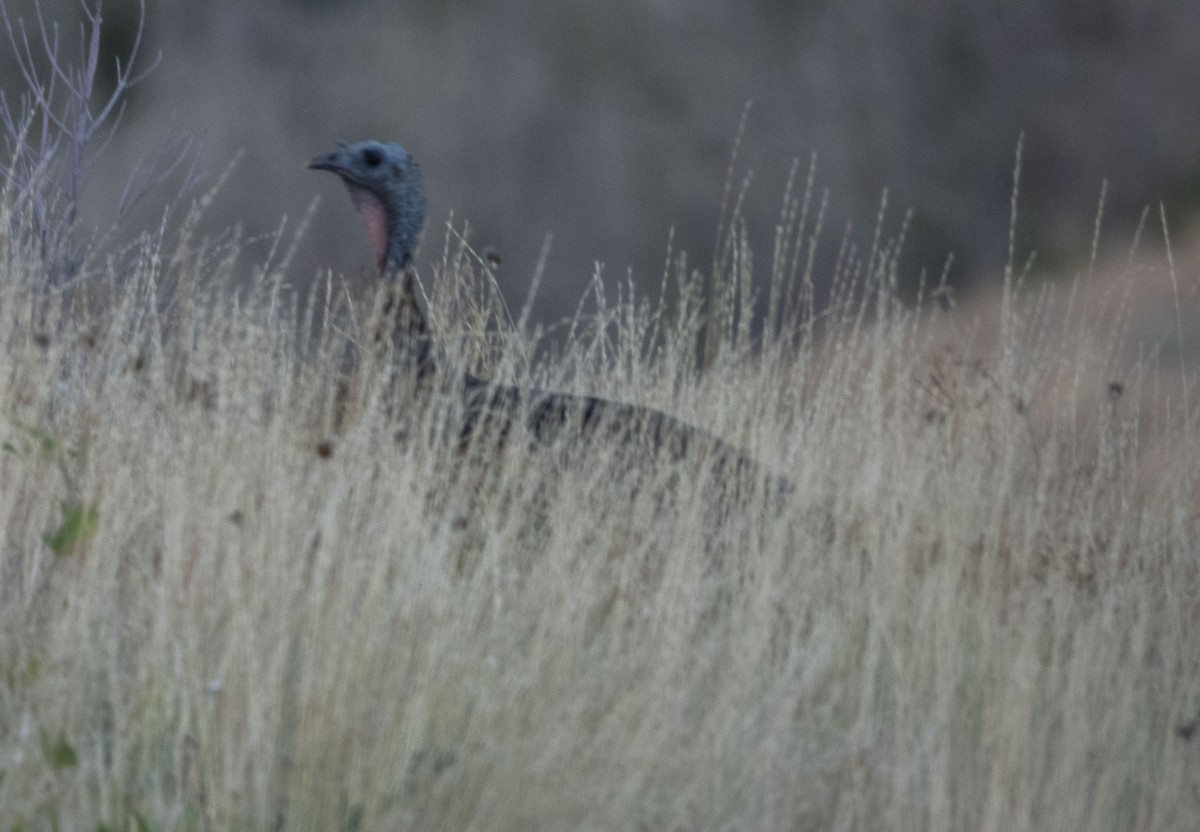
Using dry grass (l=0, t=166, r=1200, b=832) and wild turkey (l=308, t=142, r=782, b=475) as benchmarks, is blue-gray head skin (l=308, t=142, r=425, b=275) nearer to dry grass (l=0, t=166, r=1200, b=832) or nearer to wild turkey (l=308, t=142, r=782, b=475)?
wild turkey (l=308, t=142, r=782, b=475)

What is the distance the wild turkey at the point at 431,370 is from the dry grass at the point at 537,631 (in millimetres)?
143

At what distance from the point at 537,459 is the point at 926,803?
1.59m

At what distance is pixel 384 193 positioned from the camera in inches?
211

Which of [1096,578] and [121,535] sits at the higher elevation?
[1096,578]

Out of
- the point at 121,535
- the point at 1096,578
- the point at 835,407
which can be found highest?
the point at 835,407

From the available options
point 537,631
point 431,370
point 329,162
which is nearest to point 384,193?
point 329,162

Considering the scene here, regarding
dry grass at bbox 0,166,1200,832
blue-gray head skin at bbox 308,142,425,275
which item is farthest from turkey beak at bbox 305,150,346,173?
dry grass at bbox 0,166,1200,832

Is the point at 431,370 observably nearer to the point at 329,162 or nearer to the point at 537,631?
the point at 329,162

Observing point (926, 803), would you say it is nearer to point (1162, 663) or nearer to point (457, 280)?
point (1162, 663)

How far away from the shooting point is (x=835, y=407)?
573 cm

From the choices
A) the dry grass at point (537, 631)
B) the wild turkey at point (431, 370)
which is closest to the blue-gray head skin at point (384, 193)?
the wild turkey at point (431, 370)

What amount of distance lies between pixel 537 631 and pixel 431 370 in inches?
72.1

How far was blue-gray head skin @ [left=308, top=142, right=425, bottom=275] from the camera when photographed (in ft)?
17.6

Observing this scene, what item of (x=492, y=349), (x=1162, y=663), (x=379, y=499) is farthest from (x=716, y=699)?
(x=492, y=349)
